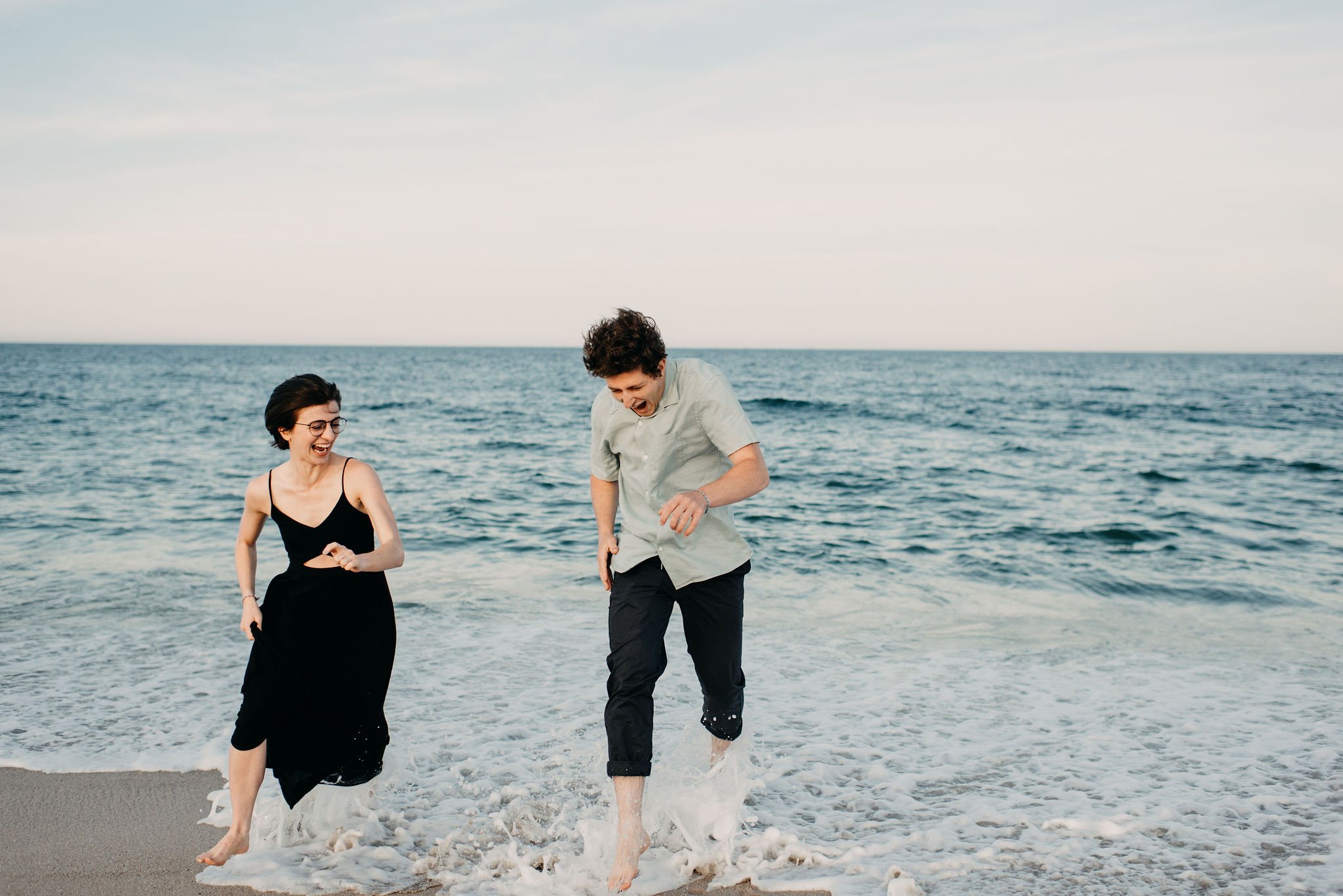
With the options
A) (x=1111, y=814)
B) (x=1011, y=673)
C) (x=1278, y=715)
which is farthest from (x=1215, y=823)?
(x=1011, y=673)

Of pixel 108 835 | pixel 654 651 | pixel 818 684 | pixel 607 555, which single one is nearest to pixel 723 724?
pixel 654 651

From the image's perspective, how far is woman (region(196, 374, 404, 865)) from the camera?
3.35m

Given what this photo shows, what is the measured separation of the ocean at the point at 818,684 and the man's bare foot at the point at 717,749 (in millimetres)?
46

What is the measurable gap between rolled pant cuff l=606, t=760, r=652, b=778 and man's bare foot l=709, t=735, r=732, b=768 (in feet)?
2.05

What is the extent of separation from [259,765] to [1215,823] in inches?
151

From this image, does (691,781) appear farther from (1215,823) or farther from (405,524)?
(405,524)

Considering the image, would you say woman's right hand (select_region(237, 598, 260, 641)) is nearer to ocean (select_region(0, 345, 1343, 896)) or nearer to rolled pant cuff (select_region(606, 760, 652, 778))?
ocean (select_region(0, 345, 1343, 896))

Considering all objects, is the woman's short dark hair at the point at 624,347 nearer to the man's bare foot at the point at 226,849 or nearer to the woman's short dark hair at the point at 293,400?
the woman's short dark hair at the point at 293,400

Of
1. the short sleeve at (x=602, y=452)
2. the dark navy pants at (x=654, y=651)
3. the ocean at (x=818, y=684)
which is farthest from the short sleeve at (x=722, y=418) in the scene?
the ocean at (x=818, y=684)

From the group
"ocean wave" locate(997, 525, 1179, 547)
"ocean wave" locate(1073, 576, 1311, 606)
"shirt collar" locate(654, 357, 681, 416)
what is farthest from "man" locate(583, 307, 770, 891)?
"ocean wave" locate(997, 525, 1179, 547)

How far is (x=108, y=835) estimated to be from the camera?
375 centimetres

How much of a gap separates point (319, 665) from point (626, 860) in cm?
131

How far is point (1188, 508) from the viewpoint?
44.3 ft

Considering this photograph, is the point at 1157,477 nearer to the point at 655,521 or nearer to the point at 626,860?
the point at 655,521
